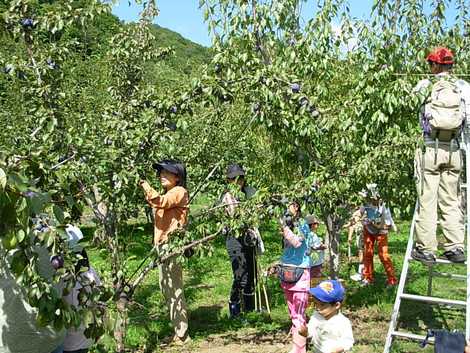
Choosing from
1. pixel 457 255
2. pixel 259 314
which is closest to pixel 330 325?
pixel 457 255

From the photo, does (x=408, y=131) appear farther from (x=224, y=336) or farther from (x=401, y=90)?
(x=224, y=336)

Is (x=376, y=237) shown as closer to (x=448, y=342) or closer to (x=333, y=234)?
(x=333, y=234)

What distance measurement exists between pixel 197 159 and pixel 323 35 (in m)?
1.67

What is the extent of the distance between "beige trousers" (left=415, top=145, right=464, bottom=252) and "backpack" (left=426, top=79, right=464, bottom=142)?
22 centimetres

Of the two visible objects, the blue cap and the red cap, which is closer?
the blue cap

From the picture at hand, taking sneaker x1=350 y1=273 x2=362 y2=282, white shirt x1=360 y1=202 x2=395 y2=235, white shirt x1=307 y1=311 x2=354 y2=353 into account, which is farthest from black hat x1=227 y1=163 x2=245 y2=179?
sneaker x1=350 y1=273 x2=362 y2=282

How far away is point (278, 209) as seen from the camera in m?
4.50

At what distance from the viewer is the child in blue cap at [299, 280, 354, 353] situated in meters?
3.70

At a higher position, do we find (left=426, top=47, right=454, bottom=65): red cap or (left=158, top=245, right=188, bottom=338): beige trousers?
(left=426, top=47, right=454, bottom=65): red cap

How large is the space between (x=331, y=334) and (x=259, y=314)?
2710 millimetres

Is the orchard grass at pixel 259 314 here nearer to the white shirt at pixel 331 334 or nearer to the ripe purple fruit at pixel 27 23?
the white shirt at pixel 331 334

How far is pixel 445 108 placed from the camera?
4324mm

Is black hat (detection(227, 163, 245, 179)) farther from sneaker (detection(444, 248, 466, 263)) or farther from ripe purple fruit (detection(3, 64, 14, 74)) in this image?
ripe purple fruit (detection(3, 64, 14, 74))

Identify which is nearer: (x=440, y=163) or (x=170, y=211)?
(x=440, y=163)
